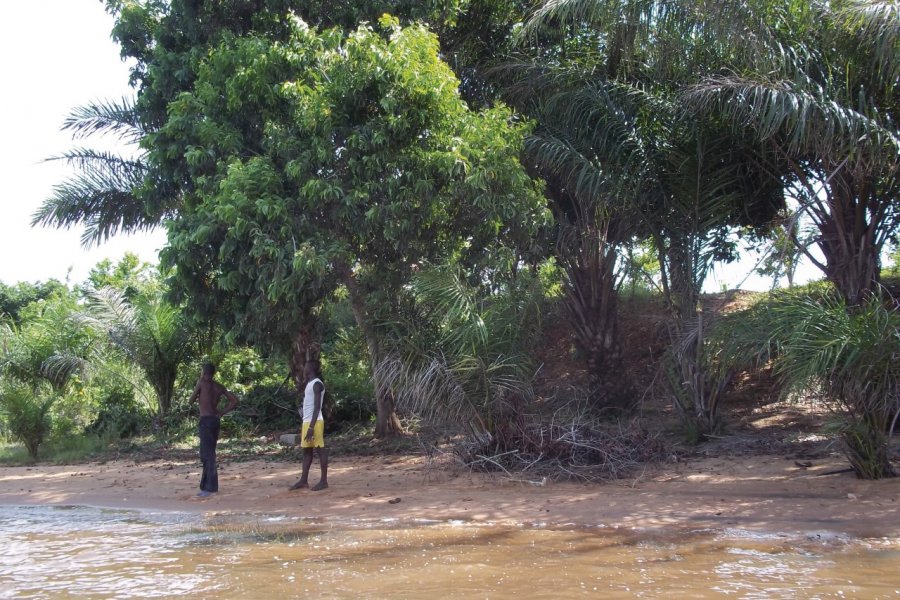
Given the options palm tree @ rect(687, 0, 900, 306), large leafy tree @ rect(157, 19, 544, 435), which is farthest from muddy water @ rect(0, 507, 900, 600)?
palm tree @ rect(687, 0, 900, 306)

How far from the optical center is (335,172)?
10.5 meters

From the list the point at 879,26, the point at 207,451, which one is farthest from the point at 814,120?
the point at 207,451

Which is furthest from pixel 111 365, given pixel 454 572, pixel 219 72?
pixel 454 572

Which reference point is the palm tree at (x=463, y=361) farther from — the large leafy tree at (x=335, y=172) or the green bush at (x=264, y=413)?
the green bush at (x=264, y=413)

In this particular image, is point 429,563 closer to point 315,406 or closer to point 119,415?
point 315,406

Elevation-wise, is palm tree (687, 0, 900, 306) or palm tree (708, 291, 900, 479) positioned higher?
palm tree (687, 0, 900, 306)

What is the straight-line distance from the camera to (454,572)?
595 cm

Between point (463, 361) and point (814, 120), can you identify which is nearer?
point (814, 120)

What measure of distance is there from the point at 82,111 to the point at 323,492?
9.02 metres

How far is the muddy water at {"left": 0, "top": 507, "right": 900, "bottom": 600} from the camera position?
5.46 meters

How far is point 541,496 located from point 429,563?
9.13 feet

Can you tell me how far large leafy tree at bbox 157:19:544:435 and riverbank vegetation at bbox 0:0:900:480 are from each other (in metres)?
0.04

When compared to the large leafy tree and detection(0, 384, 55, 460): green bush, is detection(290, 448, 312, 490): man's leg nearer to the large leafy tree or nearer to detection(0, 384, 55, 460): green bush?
the large leafy tree

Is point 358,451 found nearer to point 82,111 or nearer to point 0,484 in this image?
point 0,484
